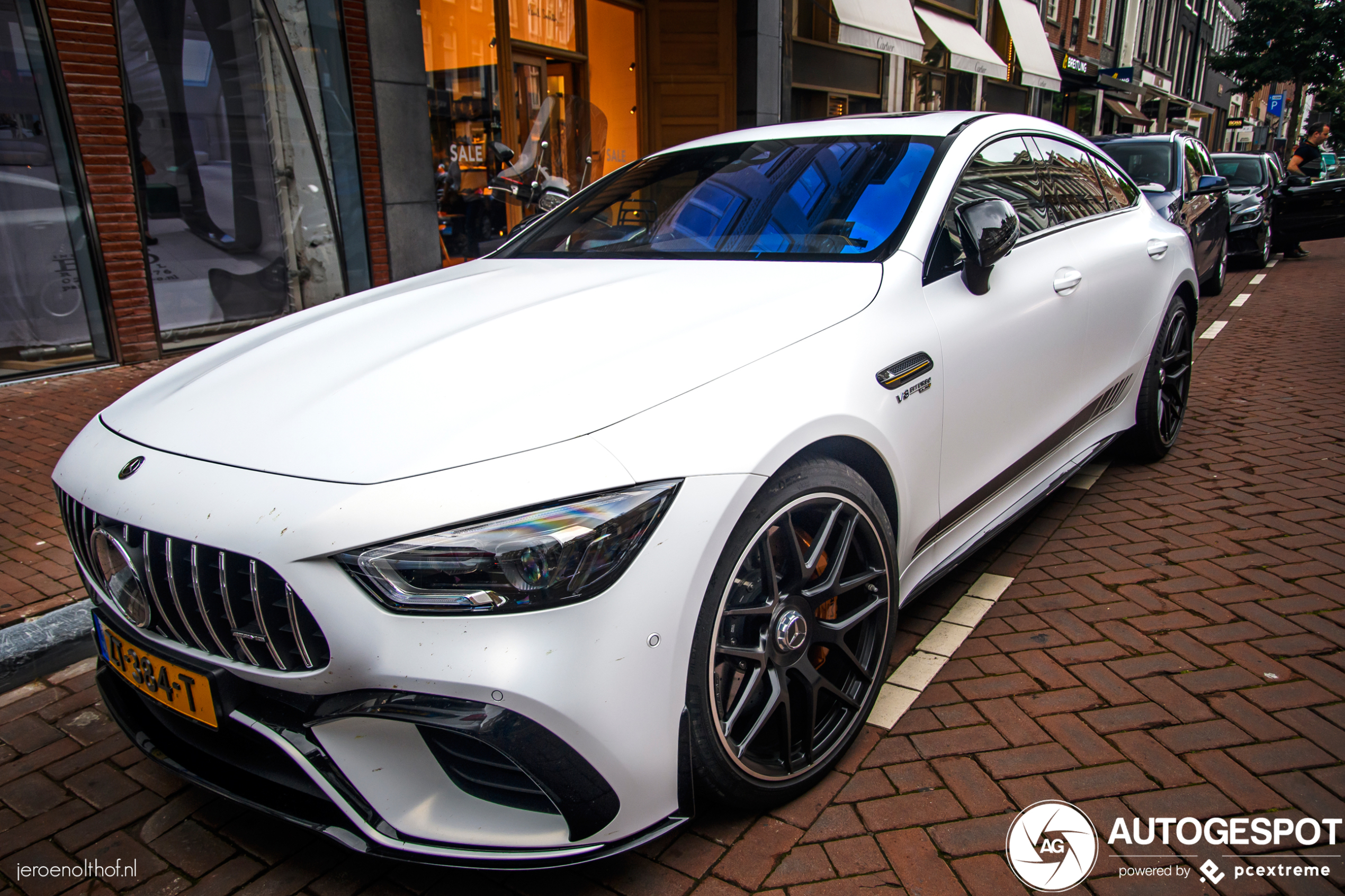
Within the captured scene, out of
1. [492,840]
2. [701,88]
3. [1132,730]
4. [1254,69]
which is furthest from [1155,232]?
[1254,69]

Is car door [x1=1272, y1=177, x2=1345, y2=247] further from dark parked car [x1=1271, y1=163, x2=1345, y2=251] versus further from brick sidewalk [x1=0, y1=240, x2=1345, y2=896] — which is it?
brick sidewalk [x1=0, y1=240, x2=1345, y2=896]

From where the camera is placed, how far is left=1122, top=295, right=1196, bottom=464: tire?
13.4 feet

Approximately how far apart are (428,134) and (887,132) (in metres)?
6.73

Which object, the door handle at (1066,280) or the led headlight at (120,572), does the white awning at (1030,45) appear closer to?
the door handle at (1066,280)

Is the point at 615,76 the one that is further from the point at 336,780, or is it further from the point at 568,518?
the point at 336,780

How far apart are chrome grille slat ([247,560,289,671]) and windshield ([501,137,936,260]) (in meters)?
1.58

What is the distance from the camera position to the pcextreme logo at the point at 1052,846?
6.13 feet

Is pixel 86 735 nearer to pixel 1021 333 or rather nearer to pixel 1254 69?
pixel 1021 333

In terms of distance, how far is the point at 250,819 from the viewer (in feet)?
6.98

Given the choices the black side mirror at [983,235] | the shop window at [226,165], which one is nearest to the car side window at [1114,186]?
the black side mirror at [983,235]

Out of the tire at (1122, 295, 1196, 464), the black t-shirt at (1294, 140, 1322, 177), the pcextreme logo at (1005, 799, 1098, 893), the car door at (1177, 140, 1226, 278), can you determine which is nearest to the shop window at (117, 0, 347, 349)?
the tire at (1122, 295, 1196, 464)

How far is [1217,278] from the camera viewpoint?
10188 millimetres

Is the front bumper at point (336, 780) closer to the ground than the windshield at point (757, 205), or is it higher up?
closer to the ground

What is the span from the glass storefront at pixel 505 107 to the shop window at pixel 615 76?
0.05 m
